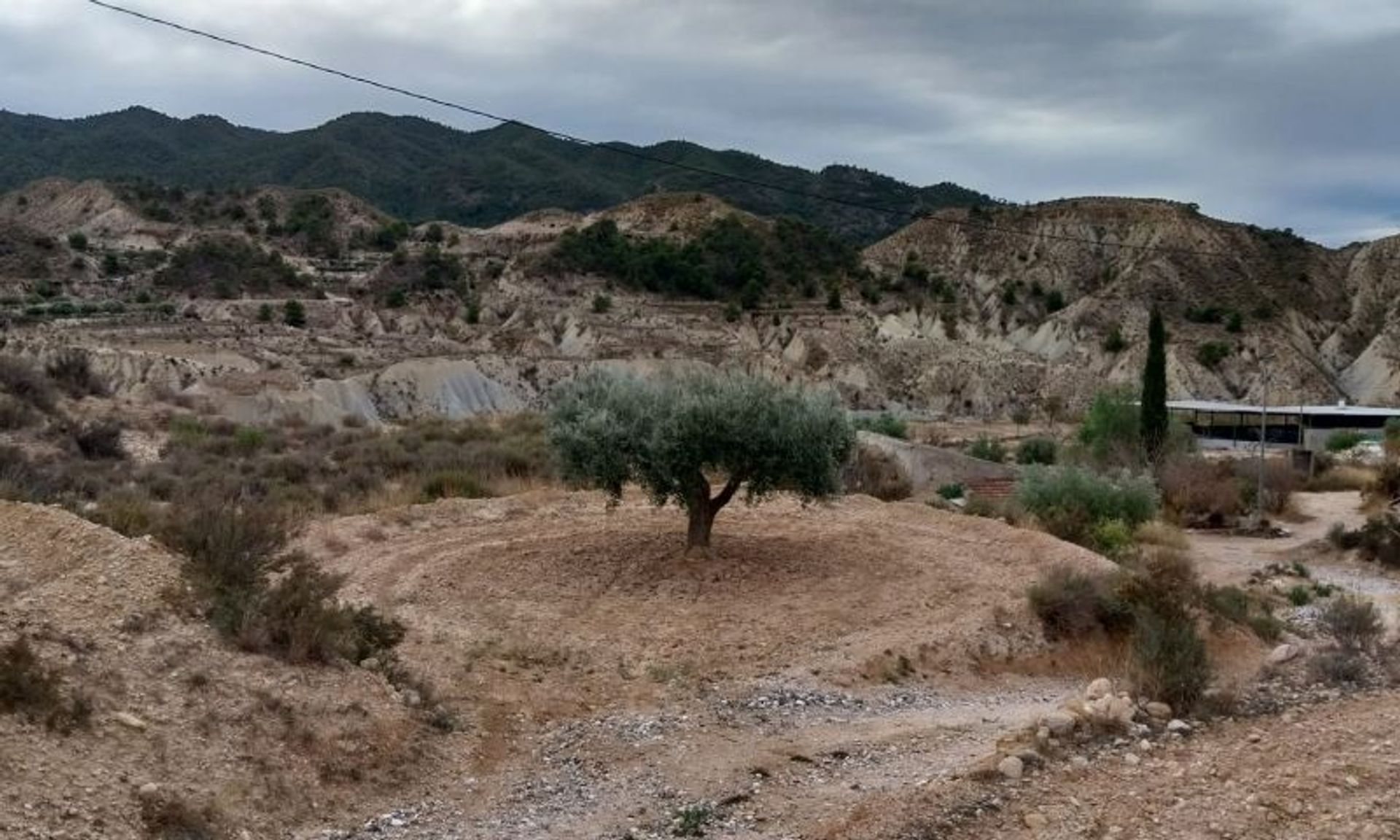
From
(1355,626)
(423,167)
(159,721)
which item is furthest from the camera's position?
(423,167)

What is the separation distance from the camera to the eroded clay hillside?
2484 inches

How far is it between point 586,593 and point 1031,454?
36228mm

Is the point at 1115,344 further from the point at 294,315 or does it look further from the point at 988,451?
the point at 294,315

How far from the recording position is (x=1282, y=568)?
91.2 ft

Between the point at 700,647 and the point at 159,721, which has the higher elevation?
the point at 159,721

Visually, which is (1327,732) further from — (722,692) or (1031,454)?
(1031,454)

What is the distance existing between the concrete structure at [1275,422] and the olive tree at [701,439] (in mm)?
51686

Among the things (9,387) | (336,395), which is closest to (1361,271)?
(336,395)

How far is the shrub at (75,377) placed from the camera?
1702 inches

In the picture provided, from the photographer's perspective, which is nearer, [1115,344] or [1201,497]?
[1201,497]

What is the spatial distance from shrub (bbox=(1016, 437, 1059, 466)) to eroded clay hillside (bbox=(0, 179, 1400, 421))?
21.5 m

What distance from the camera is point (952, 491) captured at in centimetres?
3353

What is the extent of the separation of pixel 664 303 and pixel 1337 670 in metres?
76.4

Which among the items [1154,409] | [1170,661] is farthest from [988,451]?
[1170,661]
